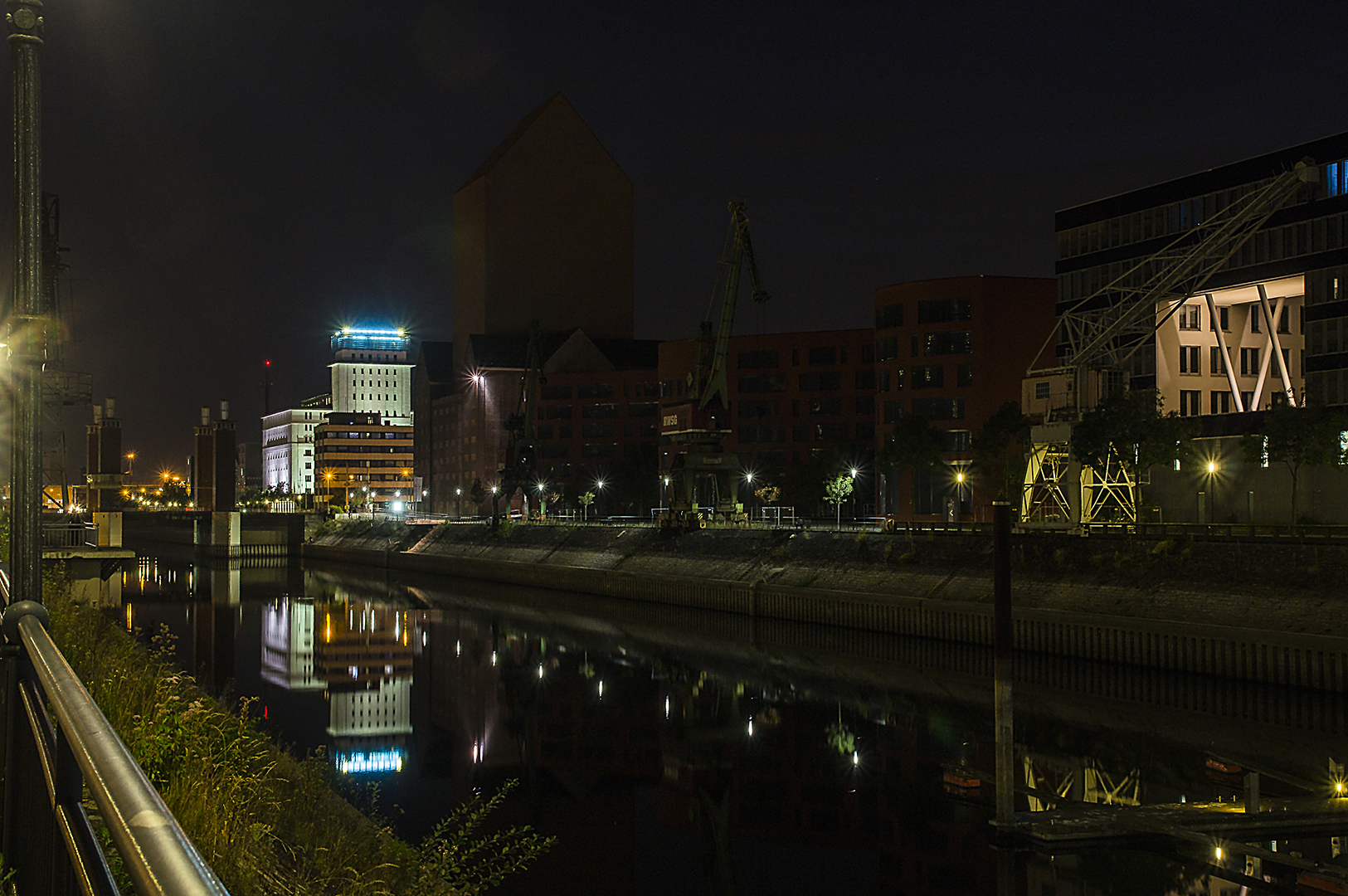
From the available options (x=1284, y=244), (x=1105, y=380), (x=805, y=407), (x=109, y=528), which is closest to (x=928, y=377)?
(x=805, y=407)

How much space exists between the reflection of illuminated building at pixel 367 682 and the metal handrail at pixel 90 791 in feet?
84.4

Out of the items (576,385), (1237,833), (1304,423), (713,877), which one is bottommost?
(713,877)

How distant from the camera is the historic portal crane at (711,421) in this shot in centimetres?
7388

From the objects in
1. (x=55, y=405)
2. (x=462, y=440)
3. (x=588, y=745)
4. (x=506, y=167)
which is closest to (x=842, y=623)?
(x=588, y=745)

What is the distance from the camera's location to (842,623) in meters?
51.0

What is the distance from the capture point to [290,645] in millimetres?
55844

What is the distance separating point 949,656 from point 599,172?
14943 cm

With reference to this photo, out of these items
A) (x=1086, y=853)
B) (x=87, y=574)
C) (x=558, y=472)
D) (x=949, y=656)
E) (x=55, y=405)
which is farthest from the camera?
(x=558, y=472)

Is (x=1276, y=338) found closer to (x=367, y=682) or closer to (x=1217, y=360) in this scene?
(x=1217, y=360)

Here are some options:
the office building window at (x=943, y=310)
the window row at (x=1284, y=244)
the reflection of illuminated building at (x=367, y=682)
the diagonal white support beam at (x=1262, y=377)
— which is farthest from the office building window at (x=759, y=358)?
the reflection of illuminated building at (x=367, y=682)

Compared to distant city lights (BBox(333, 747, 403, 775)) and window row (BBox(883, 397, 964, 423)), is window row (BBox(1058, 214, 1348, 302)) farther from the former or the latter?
distant city lights (BBox(333, 747, 403, 775))

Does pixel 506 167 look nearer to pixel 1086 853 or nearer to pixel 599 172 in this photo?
pixel 599 172

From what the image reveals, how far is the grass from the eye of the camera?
34.1ft

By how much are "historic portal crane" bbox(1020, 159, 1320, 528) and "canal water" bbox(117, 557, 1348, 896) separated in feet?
47.2
